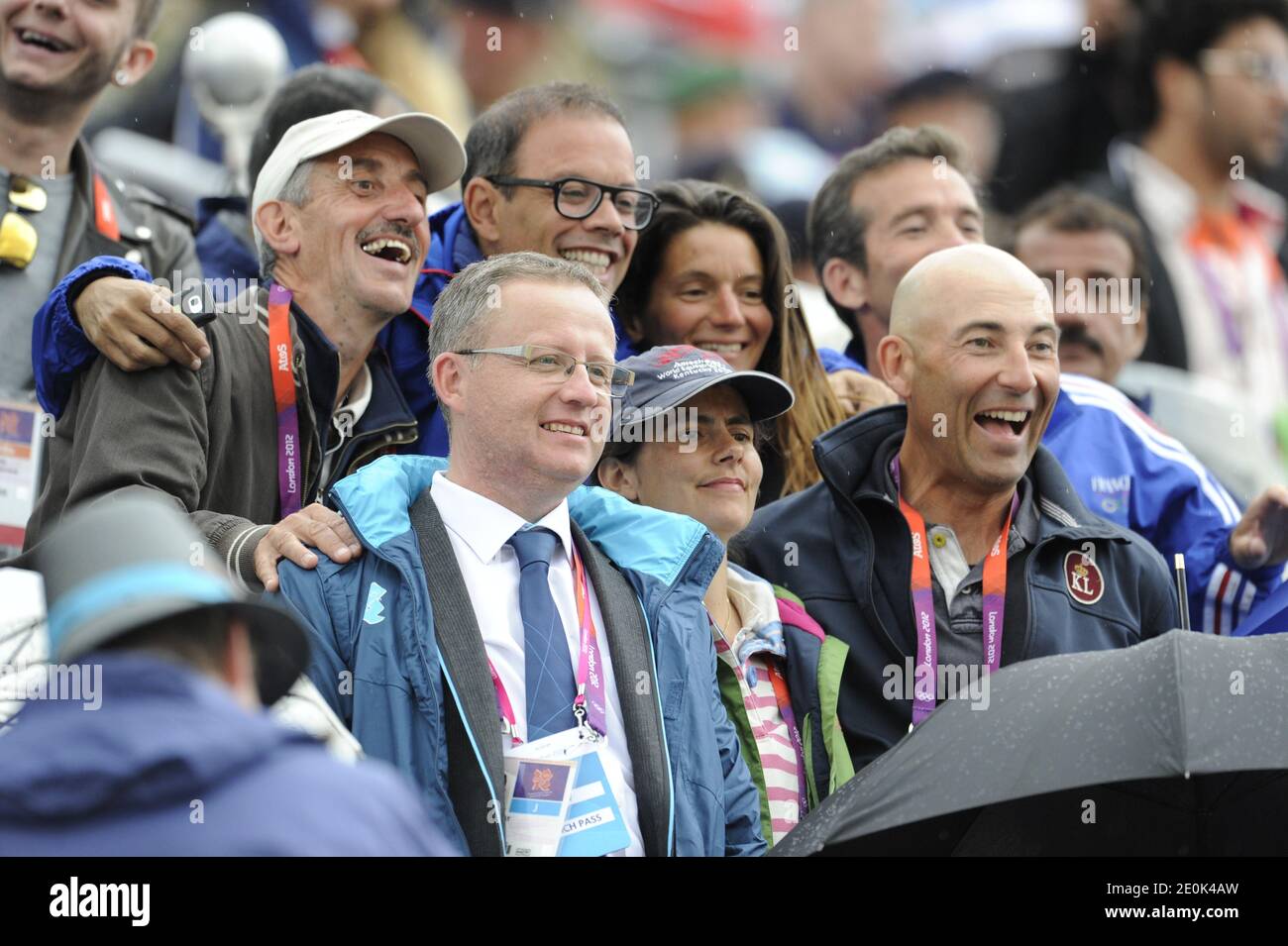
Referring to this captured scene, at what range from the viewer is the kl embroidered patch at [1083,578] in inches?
197

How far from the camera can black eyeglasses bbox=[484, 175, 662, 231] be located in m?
5.68

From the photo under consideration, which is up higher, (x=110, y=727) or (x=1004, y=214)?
(x=1004, y=214)

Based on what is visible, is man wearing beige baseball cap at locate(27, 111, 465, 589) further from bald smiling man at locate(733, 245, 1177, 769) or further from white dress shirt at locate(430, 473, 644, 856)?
bald smiling man at locate(733, 245, 1177, 769)

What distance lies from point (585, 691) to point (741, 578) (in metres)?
0.94

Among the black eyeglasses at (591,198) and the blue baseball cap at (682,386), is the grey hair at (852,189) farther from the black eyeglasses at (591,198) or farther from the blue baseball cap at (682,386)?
the blue baseball cap at (682,386)

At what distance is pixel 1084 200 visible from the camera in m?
7.29

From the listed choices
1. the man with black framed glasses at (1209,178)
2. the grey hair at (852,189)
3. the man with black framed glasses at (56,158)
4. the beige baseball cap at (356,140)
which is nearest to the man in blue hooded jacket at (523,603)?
the beige baseball cap at (356,140)

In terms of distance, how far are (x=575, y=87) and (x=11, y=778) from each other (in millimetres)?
3998

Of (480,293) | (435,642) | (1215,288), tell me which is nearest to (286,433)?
(480,293)

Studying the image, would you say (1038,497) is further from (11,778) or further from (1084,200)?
(11,778)

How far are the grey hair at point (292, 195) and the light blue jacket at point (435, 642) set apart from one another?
95 centimetres

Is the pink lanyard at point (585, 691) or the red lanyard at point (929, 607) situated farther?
the red lanyard at point (929, 607)

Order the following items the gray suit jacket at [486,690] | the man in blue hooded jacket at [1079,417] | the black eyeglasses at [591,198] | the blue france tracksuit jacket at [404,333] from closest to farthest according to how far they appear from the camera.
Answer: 1. the gray suit jacket at [486,690]
2. the blue france tracksuit jacket at [404,333]
3. the man in blue hooded jacket at [1079,417]
4. the black eyeglasses at [591,198]
